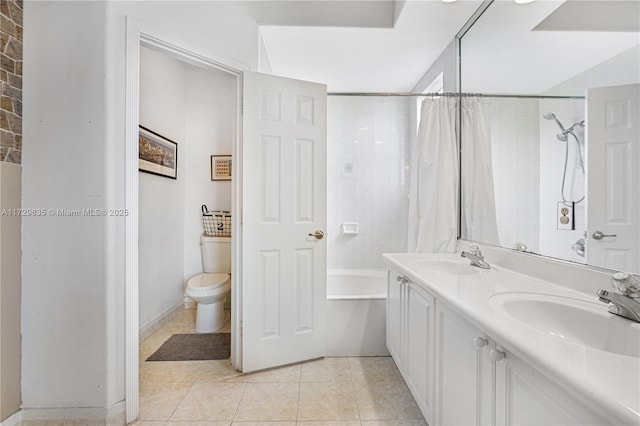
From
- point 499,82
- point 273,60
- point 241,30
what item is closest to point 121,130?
point 241,30

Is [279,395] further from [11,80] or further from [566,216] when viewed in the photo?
[11,80]

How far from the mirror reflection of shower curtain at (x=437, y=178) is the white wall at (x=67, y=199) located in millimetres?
2017

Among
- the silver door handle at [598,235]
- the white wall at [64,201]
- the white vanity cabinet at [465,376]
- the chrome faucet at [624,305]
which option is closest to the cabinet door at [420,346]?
the white vanity cabinet at [465,376]

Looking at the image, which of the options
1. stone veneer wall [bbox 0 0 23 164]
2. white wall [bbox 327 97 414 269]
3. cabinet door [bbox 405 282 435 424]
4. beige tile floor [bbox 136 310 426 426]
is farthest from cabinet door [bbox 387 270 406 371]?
stone veneer wall [bbox 0 0 23 164]

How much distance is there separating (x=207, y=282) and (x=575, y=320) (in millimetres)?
2577

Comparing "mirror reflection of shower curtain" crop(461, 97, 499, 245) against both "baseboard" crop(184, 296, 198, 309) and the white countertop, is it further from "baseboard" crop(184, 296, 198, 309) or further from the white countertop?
"baseboard" crop(184, 296, 198, 309)

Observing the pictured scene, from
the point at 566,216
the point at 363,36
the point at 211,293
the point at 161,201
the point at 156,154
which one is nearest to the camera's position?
the point at 566,216

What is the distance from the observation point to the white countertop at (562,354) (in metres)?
0.51

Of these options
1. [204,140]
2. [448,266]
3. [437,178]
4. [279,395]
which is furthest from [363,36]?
[279,395]

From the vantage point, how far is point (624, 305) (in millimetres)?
845

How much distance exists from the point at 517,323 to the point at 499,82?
161 centimetres

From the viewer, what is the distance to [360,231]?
3.21 metres

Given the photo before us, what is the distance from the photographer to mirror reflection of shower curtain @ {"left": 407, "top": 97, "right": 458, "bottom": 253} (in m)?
2.18

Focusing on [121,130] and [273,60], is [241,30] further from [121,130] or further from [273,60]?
[121,130]
